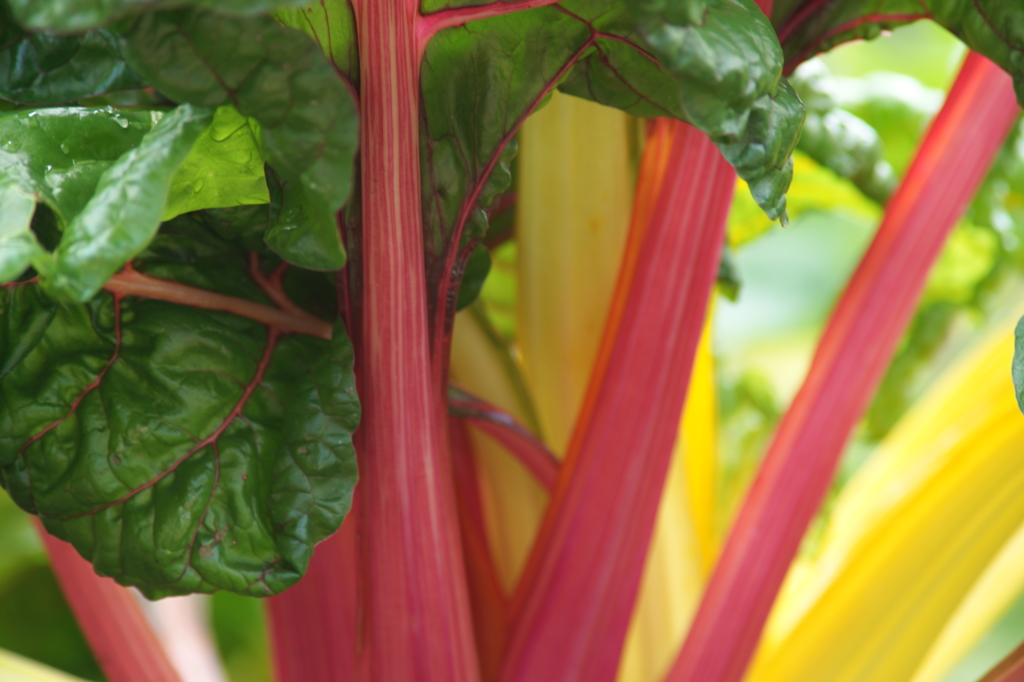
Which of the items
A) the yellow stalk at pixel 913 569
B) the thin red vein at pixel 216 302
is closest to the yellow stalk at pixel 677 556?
the yellow stalk at pixel 913 569

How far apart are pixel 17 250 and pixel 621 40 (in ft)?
1.10

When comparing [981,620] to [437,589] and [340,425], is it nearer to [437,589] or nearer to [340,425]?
[437,589]

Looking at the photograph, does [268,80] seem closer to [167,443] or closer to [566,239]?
[167,443]

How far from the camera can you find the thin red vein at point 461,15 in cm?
47

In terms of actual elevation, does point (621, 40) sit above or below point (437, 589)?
above

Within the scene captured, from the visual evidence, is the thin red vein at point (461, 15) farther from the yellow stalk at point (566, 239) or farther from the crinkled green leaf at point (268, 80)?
the yellow stalk at point (566, 239)

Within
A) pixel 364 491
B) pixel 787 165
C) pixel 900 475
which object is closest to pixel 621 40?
pixel 787 165

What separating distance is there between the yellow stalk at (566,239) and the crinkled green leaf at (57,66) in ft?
1.07

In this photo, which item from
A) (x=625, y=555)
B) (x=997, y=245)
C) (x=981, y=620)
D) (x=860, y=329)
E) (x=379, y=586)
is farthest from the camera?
(x=997, y=245)

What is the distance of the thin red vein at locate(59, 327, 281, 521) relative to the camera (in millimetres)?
524

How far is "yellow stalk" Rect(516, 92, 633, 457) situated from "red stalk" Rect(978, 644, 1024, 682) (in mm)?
419

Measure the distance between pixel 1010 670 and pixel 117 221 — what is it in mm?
666

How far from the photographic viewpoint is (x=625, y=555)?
0.73 metres

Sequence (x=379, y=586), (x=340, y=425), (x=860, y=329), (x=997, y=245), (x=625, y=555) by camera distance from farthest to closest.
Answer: (x=997, y=245)
(x=860, y=329)
(x=625, y=555)
(x=379, y=586)
(x=340, y=425)
